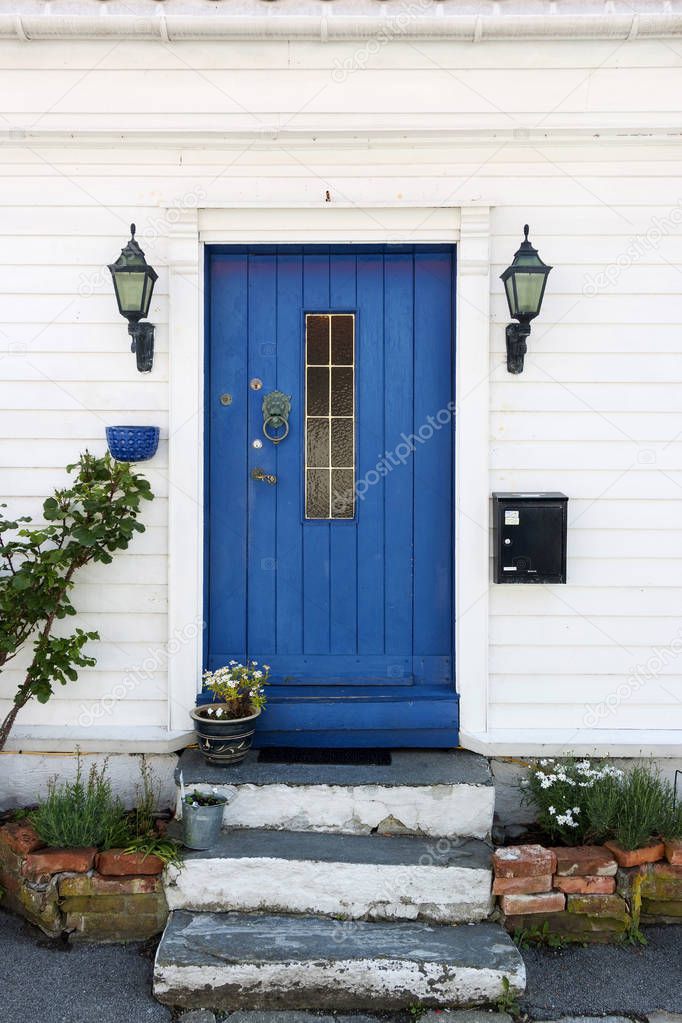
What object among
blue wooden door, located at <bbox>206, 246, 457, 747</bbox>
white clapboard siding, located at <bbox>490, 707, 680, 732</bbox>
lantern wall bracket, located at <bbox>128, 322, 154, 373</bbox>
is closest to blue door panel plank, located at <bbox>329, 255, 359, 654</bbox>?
blue wooden door, located at <bbox>206, 246, 457, 747</bbox>

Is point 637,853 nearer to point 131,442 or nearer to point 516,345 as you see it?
point 516,345

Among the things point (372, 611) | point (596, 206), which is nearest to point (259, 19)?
point (596, 206)

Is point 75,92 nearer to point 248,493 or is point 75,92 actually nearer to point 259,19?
point 259,19

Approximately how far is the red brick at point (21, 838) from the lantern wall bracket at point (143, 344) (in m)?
2.14

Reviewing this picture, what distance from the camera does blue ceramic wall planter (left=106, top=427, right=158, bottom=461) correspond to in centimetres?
380

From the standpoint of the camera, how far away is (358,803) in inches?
141

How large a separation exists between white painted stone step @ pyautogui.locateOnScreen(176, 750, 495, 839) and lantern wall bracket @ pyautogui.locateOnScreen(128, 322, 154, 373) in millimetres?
1929

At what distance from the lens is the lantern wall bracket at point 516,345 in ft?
12.5

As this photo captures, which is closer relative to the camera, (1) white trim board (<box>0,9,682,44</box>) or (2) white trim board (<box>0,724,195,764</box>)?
(1) white trim board (<box>0,9,682,44</box>)

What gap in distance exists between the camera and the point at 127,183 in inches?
155

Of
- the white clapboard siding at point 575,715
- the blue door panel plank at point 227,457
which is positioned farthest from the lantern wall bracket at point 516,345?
the white clapboard siding at point 575,715

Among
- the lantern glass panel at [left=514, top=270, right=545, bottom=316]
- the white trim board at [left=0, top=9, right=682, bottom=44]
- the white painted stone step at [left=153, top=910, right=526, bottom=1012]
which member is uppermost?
the white trim board at [left=0, top=9, right=682, bottom=44]

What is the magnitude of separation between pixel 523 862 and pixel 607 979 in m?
0.50

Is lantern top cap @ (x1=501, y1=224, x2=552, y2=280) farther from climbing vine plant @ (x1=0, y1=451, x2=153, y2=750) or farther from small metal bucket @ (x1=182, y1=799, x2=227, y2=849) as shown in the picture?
small metal bucket @ (x1=182, y1=799, x2=227, y2=849)
